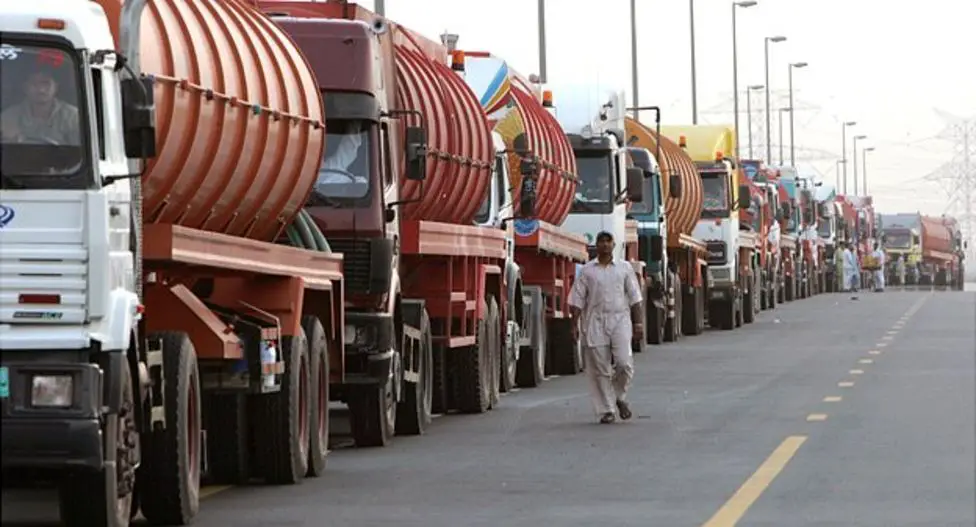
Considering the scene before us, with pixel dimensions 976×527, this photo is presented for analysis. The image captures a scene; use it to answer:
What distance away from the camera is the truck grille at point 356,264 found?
20188 millimetres

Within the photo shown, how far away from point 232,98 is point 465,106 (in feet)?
32.7

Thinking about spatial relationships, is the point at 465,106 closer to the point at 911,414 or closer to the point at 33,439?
the point at 911,414

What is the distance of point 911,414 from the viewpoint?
23.5 metres

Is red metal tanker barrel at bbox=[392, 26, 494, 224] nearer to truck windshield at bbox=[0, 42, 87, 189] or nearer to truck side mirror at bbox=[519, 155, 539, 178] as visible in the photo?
truck side mirror at bbox=[519, 155, 539, 178]

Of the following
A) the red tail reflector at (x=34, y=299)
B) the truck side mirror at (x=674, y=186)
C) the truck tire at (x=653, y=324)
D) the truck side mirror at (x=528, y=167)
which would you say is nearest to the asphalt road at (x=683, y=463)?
the red tail reflector at (x=34, y=299)

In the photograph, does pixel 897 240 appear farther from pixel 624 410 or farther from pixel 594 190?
pixel 624 410

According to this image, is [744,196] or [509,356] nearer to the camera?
[509,356]

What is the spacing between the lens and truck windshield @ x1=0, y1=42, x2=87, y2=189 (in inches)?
481

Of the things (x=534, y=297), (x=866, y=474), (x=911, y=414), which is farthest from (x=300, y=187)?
(x=534, y=297)

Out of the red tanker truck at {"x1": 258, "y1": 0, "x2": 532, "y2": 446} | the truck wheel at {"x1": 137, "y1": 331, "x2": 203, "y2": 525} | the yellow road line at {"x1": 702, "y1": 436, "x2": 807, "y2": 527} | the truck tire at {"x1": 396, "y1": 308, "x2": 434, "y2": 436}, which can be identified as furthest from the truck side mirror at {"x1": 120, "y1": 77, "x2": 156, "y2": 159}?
the truck tire at {"x1": 396, "y1": 308, "x2": 434, "y2": 436}

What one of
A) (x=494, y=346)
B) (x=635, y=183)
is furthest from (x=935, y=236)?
(x=494, y=346)

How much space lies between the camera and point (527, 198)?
29234mm

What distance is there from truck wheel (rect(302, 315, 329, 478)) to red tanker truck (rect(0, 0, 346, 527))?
2 cm

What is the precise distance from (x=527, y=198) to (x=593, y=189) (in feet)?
24.4
